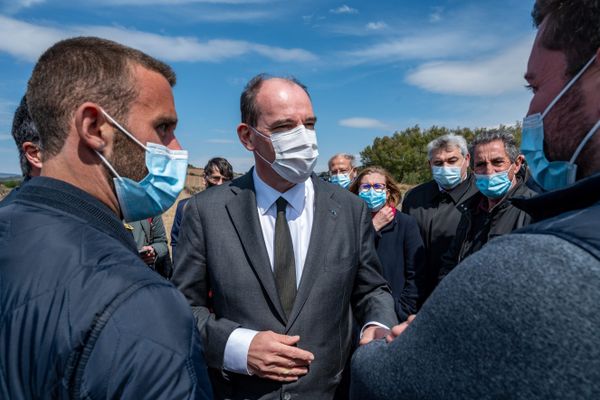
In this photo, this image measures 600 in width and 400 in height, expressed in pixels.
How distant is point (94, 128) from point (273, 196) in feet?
4.18

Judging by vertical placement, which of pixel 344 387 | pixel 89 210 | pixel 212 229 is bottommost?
pixel 344 387

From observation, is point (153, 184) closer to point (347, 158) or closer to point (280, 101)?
point (280, 101)

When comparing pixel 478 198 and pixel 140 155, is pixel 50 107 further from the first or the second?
pixel 478 198

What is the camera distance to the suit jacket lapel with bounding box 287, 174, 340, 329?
231 cm

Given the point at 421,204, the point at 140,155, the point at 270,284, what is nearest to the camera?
the point at 140,155

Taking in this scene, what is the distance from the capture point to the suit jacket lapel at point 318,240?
7.57ft

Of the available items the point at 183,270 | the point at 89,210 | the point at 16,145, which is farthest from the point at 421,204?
the point at 89,210

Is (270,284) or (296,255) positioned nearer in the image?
(270,284)

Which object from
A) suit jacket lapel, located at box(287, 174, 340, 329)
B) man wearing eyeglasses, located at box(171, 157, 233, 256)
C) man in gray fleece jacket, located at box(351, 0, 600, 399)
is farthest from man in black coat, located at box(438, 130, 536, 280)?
man wearing eyeglasses, located at box(171, 157, 233, 256)

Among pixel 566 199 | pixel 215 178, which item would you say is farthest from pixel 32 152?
pixel 215 178

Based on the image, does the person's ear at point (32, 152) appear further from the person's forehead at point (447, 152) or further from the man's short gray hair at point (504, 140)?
the person's forehead at point (447, 152)

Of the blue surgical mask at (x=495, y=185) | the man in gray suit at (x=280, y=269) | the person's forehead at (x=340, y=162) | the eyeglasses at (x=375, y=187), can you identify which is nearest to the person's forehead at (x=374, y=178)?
the eyeglasses at (x=375, y=187)

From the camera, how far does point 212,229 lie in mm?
2447

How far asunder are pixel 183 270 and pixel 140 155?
0.94m
